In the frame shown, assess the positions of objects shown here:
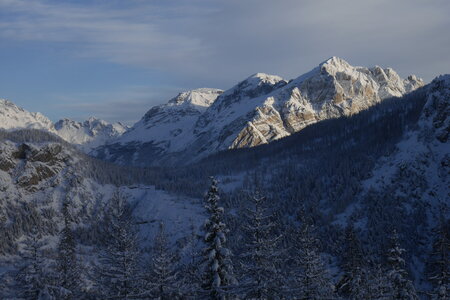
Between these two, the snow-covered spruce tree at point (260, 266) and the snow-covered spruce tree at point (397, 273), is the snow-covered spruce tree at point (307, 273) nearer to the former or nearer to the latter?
the snow-covered spruce tree at point (260, 266)

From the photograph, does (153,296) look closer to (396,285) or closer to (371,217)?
(396,285)

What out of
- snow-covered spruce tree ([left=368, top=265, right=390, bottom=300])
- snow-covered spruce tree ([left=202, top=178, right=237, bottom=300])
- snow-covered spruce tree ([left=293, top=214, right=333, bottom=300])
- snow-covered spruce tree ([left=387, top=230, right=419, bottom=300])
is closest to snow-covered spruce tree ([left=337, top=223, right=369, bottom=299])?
snow-covered spruce tree ([left=368, top=265, right=390, bottom=300])

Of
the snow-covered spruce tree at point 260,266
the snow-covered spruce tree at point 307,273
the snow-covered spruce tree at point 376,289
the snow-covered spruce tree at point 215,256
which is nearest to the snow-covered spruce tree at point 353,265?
the snow-covered spruce tree at point 376,289

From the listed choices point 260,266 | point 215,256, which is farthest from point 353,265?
point 215,256

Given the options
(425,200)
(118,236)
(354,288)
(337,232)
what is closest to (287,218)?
(337,232)

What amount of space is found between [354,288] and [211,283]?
96.3ft

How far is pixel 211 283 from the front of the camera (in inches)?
1452

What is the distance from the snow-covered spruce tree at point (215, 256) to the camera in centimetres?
3622

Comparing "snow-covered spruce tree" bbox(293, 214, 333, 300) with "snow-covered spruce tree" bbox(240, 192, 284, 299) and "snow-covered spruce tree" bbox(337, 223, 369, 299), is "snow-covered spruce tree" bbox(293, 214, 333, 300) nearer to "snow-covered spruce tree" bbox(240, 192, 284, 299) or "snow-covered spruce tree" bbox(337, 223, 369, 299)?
"snow-covered spruce tree" bbox(240, 192, 284, 299)

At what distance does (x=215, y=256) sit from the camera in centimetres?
3653

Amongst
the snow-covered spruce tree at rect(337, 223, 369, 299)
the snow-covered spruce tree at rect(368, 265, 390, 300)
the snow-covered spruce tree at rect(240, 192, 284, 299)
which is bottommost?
the snow-covered spruce tree at rect(368, 265, 390, 300)

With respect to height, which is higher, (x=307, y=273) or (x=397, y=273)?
(x=307, y=273)

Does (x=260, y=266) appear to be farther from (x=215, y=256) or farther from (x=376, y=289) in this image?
(x=376, y=289)

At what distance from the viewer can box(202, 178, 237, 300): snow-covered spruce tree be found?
36.2 m
